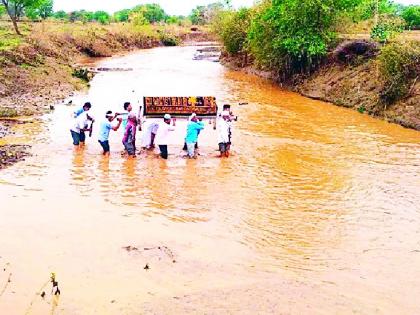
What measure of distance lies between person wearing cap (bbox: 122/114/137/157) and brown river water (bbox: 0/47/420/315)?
1.10 feet

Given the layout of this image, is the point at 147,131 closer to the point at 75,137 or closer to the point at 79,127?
the point at 79,127

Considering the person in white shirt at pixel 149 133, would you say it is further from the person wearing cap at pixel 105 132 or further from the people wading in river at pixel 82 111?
the people wading in river at pixel 82 111

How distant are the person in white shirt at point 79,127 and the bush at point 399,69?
11679 mm

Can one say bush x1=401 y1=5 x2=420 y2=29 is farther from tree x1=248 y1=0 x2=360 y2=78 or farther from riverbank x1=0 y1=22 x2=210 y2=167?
riverbank x1=0 y1=22 x2=210 y2=167

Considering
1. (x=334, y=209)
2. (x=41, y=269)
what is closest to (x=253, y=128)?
(x=334, y=209)

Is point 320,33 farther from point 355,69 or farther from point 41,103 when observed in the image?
point 41,103

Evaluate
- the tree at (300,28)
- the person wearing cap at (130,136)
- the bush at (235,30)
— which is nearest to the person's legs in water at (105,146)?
the person wearing cap at (130,136)

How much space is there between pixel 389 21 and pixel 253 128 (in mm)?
10500

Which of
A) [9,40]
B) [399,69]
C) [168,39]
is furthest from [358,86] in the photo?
[168,39]

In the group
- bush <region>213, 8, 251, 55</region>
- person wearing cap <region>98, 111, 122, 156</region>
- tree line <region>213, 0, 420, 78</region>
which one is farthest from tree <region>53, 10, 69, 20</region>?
person wearing cap <region>98, 111, 122, 156</region>

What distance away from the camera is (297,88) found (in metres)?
27.2

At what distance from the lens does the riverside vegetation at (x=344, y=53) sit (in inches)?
802

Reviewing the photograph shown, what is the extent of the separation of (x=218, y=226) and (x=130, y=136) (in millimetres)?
5148

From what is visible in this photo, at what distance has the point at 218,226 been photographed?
9883 mm
